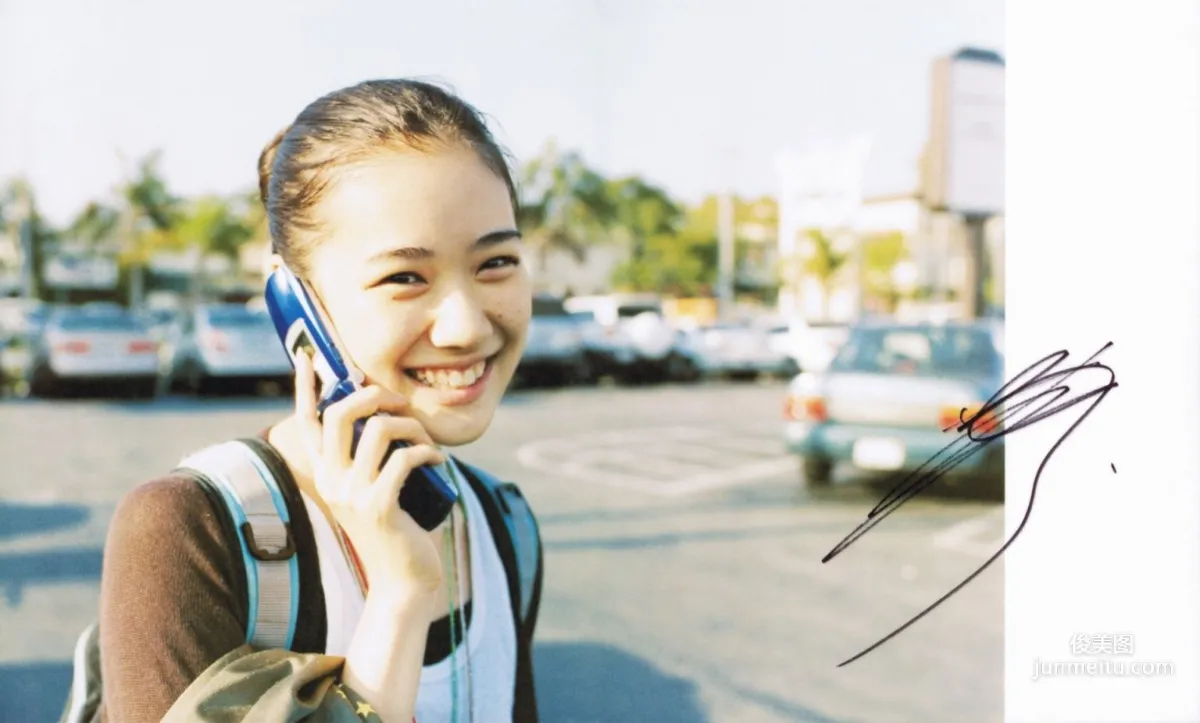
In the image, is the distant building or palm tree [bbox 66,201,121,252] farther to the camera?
the distant building

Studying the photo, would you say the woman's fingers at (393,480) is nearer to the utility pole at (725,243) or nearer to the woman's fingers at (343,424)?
the woman's fingers at (343,424)

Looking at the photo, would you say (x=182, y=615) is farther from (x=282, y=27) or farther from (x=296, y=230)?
(x=282, y=27)

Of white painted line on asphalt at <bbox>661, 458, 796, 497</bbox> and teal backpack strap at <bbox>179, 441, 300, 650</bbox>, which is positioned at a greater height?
teal backpack strap at <bbox>179, 441, 300, 650</bbox>

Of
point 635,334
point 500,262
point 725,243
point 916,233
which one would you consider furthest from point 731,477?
point 500,262

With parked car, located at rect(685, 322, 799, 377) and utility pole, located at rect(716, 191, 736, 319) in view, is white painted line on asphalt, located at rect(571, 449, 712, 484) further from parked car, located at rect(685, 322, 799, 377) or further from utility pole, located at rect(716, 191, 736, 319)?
utility pole, located at rect(716, 191, 736, 319)

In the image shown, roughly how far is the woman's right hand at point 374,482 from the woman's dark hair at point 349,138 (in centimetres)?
18

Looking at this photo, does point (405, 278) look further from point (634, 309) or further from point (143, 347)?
point (143, 347)

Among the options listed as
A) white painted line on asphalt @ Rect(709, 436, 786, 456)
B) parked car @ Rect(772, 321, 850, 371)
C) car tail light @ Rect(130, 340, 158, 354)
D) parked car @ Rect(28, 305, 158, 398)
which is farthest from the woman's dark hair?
car tail light @ Rect(130, 340, 158, 354)

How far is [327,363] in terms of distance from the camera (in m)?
1.03

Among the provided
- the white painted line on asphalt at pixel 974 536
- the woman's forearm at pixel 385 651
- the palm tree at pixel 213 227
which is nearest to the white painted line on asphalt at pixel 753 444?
the white painted line on asphalt at pixel 974 536

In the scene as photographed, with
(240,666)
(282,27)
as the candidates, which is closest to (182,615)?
(240,666)

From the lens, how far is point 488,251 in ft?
3.53

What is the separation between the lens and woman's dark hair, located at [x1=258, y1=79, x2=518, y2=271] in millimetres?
1042

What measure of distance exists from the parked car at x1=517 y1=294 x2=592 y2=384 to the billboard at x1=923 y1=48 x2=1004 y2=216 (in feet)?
2.87
